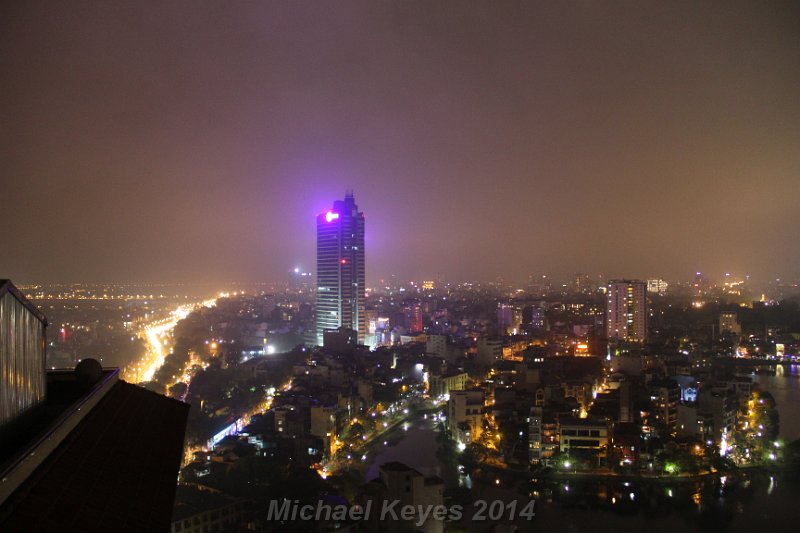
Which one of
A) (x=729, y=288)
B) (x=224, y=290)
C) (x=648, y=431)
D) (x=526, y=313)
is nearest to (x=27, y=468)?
(x=648, y=431)

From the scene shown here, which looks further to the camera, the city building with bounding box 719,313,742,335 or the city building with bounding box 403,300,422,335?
the city building with bounding box 403,300,422,335

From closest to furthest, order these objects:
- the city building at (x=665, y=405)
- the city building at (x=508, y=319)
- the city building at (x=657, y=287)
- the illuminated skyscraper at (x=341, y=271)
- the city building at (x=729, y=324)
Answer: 1. the city building at (x=665, y=405)
2. the illuminated skyscraper at (x=341, y=271)
3. the city building at (x=729, y=324)
4. the city building at (x=508, y=319)
5. the city building at (x=657, y=287)

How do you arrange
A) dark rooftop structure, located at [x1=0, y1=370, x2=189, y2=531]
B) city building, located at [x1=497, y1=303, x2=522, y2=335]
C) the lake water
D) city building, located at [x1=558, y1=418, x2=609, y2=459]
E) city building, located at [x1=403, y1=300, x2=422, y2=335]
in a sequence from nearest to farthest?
dark rooftop structure, located at [x1=0, y1=370, x2=189, y2=531], the lake water, city building, located at [x1=558, y1=418, x2=609, y2=459], city building, located at [x1=497, y1=303, x2=522, y2=335], city building, located at [x1=403, y1=300, x2=422, y2=335]

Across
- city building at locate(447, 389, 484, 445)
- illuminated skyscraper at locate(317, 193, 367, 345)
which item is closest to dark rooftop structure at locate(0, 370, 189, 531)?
city building at locate(447, 389, 484, 445)

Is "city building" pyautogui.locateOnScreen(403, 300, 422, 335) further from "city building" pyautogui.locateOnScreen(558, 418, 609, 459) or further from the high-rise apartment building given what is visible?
"city building" pyautogui.locateOnScreen(558, 418, 609, 459)

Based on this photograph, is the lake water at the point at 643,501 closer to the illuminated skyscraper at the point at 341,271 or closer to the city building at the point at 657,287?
the illuminated skyscraper at the point at 341,271

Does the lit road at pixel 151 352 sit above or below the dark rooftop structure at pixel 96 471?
below

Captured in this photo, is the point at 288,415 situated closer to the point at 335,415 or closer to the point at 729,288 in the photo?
the point at 335,415

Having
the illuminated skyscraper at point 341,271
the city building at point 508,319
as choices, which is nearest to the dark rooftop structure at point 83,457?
the illuminated skyscraper at point 341,271
